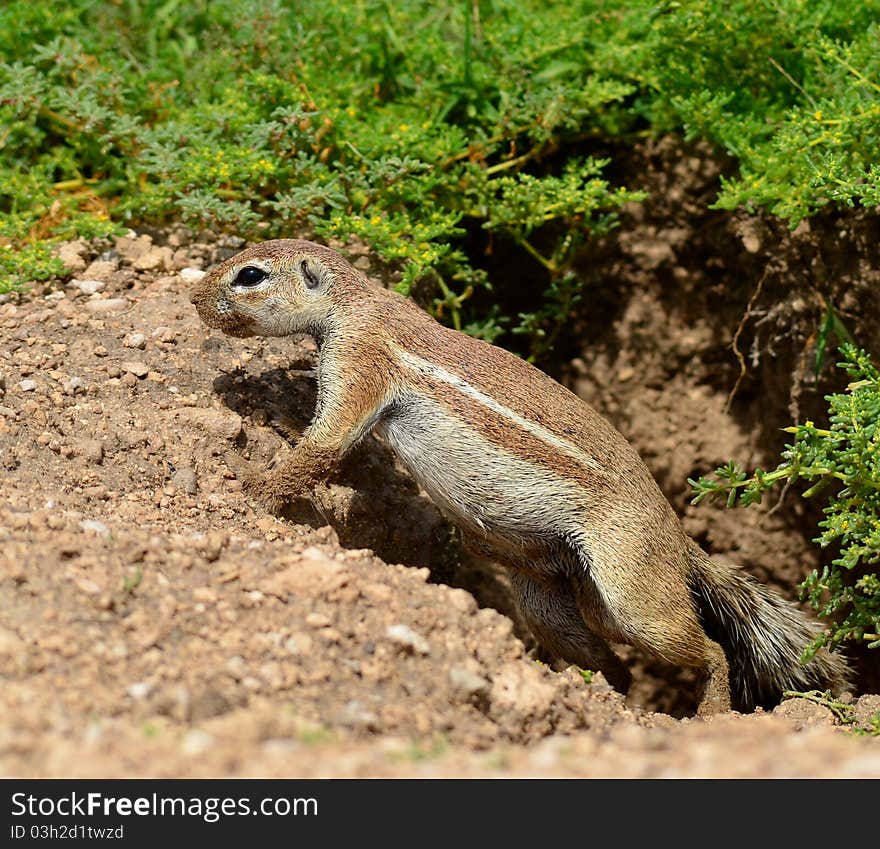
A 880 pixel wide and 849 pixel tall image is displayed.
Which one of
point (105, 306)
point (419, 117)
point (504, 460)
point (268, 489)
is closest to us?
point (504, 460)

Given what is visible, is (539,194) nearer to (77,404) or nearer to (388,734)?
(77,404)

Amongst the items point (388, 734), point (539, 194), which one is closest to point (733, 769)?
point (388, 734)

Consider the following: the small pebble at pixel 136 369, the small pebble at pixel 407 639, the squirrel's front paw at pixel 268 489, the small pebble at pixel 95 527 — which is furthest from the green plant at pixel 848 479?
the small pebble at pixel 136 369

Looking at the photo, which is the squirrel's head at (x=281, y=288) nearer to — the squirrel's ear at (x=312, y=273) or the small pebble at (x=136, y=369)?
the squirrel's ear at (x=312, y=273)

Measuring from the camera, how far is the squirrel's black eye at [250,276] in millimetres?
5488

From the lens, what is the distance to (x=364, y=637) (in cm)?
385

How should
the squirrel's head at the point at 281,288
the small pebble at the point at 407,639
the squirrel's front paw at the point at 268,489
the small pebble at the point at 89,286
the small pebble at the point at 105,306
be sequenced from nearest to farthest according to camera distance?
the small pebble at the point at 407,639, the squirrel's front paw at the point at 268,489, the squirrel's head at the point at 281,288, the small pebble at the point at 105,306, the small pebble at the point at 89,286

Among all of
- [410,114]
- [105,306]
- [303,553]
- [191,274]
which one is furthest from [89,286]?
[303,553]

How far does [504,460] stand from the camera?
16.6 ft

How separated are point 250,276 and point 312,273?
0.32m

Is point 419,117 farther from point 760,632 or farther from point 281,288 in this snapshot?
point 760,632

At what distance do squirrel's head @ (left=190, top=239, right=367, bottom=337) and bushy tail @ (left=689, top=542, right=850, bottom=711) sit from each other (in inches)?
89.2

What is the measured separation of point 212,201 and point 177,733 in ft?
12.2

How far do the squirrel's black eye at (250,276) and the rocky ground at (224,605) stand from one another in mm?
621
